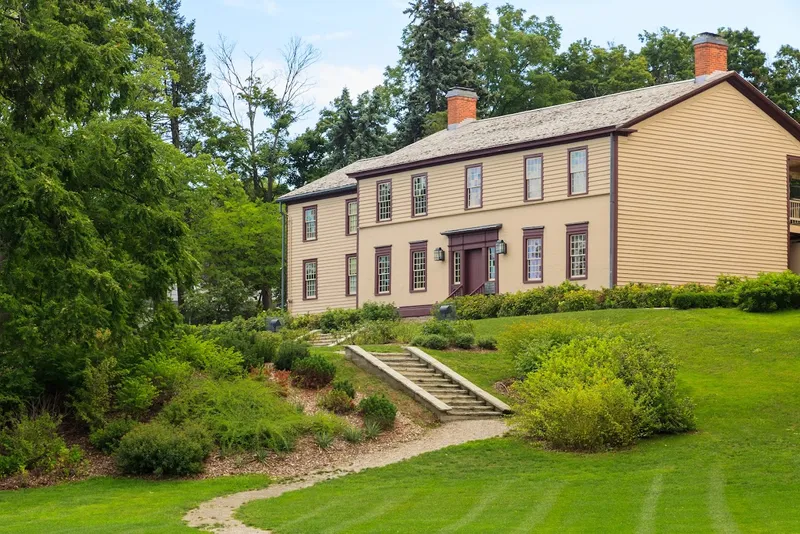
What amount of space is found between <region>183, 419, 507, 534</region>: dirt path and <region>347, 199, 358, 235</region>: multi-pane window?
2468cm

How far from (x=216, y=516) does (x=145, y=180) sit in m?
7.51

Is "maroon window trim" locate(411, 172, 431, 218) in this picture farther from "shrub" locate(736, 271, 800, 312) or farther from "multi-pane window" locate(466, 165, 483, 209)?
"shrub" locate(736, 271, 800, 312)

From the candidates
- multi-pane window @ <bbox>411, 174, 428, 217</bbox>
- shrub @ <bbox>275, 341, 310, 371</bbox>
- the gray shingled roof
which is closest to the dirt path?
shrub @ <bbox>275, 341, 310, 371</bbox>

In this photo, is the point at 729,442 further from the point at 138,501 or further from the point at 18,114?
the point at 18,114

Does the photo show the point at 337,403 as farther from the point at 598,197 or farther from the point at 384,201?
the point at 384,201

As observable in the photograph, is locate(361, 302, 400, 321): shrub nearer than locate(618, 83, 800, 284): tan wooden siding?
No

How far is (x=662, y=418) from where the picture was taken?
2219 centimetres

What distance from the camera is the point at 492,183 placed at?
42.2 m

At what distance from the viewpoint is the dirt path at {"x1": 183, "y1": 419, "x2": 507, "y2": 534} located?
16344 mm

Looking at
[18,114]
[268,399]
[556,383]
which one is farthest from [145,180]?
[556,383]

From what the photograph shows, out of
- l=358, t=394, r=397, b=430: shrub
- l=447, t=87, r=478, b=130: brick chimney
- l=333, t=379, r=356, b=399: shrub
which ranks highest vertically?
l=447, t=87, r=478, b=130: brick chimney

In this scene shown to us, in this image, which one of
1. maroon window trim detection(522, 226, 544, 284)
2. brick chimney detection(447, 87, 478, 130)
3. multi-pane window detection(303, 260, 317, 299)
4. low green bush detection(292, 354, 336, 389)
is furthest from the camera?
multi-pane window detection(303, 260, 317, 299)

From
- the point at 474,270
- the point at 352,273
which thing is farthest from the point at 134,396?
the point at 352,273

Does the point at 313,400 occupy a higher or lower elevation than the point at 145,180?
lower
